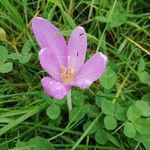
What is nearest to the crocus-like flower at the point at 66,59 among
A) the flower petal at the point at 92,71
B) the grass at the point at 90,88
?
the flower petal at the point at 92,71

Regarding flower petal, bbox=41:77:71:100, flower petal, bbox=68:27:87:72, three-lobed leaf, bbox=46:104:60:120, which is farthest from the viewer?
three-lobed leaf, bbox=46:104:60:120

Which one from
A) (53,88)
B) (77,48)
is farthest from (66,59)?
(53,88)

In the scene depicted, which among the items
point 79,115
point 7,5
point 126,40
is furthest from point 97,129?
point 7,5

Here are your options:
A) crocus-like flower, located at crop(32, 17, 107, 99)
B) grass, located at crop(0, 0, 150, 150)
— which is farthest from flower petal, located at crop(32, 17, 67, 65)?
grass, located at crop(0, 0, 150, 150)

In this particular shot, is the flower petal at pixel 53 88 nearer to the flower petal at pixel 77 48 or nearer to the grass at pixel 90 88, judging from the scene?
the flower petal at pixel 77 48

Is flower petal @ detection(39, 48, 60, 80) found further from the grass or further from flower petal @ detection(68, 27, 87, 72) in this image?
the grass
